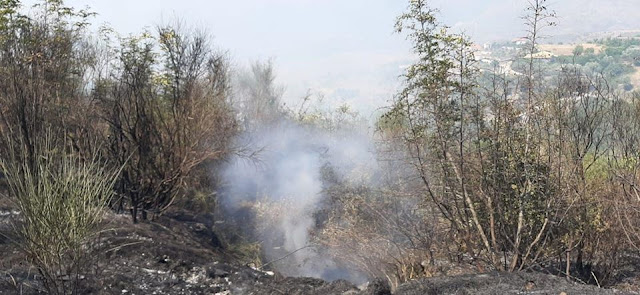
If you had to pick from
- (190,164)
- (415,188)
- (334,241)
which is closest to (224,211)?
(190,164)

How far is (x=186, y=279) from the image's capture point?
8.38 meters

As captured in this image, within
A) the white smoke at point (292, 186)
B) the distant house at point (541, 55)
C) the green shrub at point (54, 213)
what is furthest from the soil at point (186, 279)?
the white smoke at point (292, 186)

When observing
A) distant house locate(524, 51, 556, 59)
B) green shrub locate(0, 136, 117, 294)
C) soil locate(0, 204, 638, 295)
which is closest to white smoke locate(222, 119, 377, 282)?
soil locate(0, 204, 638, 295)

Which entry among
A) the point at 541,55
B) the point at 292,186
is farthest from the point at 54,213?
the point at 292,186

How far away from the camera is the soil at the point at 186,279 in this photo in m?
6.25

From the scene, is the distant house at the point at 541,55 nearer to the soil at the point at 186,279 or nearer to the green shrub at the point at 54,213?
the soil at the point at 186,279

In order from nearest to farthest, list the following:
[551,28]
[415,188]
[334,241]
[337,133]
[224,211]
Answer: [551,28]
[415,188]
[334,241]
[224,211]
[337,133]

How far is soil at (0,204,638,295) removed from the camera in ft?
20.5

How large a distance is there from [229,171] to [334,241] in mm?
7673

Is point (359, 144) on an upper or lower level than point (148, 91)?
lower

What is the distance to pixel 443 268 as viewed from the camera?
336 inches

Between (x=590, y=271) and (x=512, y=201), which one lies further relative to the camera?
(x=590, y=271)

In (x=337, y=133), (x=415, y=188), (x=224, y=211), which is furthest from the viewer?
(x=337, y=133)

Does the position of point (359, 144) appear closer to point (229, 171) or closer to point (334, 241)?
point (229, 171)
